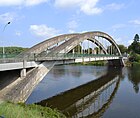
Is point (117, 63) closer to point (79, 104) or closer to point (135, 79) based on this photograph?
point (135, 79)

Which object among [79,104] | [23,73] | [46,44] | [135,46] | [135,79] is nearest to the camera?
[23,73]

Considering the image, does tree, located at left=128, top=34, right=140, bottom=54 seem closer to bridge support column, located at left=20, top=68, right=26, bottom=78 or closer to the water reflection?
the water reflection

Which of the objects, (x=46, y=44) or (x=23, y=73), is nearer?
(x=23, y=73)

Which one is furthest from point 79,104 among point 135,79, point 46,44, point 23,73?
point 135,79

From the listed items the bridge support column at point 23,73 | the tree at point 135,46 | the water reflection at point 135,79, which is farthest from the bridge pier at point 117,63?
the bridge support column at point 23,73

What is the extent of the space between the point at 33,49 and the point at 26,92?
43.8 ft

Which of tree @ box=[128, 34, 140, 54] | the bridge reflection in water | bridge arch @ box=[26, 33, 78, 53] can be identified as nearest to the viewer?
the bridge reflection in water

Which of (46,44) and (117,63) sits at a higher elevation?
(46,44)

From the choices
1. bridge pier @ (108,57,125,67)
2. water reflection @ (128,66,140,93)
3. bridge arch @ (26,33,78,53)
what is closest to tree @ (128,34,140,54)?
bridge pier @ (108,57,125,67)

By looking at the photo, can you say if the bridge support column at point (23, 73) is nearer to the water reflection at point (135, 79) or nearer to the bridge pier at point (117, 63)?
the water reflection at point (135, 79)

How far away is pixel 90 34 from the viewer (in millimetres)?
53594

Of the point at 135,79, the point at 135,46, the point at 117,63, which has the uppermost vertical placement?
the point at 135,46

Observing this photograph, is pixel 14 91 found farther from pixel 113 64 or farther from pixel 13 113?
pixel 113 64

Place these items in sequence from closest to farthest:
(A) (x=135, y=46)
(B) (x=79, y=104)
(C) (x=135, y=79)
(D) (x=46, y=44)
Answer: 1. (B) (x=79, y=104)
2. (D) (x=46, y=44)
3. (C) (x=135, y=79)
4. (A) (x=135, y=46)
